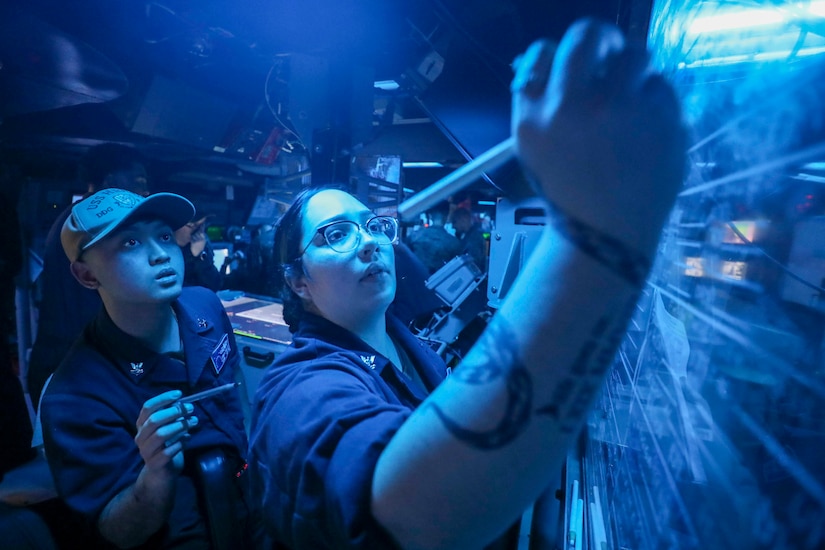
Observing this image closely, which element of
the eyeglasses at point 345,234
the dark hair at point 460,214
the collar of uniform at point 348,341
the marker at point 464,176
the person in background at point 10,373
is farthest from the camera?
the dark hair at point 460,214

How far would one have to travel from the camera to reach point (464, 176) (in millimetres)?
489

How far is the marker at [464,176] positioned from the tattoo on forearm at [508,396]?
0.61 ft

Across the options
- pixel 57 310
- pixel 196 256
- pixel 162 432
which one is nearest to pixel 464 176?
pixel 162 432

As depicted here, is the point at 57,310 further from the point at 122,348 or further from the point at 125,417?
the point at 125,417

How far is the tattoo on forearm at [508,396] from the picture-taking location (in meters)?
0.41

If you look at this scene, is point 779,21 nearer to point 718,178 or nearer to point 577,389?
point 718,178

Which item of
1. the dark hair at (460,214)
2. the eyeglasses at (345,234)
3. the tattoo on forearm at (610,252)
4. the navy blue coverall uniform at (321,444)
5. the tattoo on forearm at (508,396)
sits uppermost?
the dark hair at (460,214)

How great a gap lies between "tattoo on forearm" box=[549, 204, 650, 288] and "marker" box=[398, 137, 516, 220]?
0.36 feet

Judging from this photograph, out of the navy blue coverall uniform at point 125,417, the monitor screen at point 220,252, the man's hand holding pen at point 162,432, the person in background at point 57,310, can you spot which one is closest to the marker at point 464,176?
the man's hand holding pen at point 162,432

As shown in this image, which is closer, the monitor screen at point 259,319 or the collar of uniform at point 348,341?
the collar of uniform at point 348,341

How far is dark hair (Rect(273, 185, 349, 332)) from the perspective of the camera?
114cm

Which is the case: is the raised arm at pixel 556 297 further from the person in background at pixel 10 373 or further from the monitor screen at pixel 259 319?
the person in background at pixel 10 373

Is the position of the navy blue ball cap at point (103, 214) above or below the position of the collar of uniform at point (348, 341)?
above

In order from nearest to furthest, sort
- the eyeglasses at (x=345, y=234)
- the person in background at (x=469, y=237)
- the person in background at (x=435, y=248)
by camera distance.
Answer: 1. the eyeglasses at (x=345, y=234)
2. the person in background at (x=435, y=248)
3. the person in background at (x=469, y=237)
